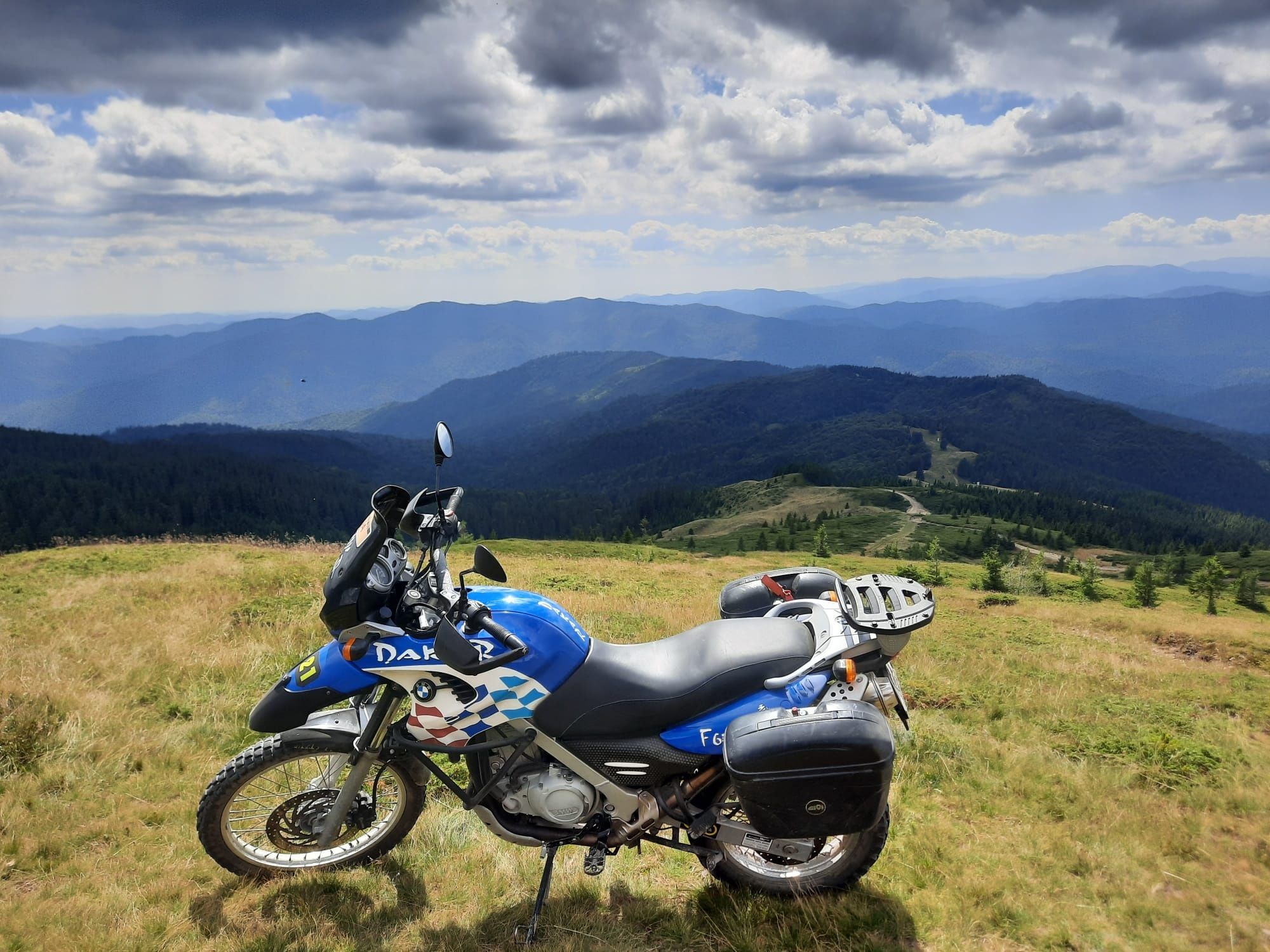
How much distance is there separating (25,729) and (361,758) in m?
4.40

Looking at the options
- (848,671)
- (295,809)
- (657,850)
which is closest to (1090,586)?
(657,850)

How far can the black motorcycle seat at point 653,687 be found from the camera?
14.2ft

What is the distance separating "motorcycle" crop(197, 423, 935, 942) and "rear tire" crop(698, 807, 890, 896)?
2 cm

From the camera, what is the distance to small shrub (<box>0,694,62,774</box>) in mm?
6293

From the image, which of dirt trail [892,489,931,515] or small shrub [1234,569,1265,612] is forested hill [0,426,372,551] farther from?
small shrub [1234,569,1265,612]

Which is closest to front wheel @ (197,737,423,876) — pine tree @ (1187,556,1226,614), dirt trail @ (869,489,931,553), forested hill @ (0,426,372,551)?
pine tree @ (1187,556,1226,614)

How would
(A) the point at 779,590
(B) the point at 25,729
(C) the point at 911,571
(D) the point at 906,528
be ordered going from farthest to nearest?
(D) the point at 906,528
(C) the point at 911,571
(B) the point at 25,729
(A) the point at 779,590

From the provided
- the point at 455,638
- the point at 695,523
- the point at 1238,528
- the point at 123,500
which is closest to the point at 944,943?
the point at 455,638

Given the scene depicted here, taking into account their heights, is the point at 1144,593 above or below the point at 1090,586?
above

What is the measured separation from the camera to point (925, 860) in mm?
5336

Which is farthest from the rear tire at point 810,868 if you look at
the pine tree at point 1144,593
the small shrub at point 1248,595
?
the small shrub at point 1248,595

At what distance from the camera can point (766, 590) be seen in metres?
5.48

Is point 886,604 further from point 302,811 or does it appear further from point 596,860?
point 302,811

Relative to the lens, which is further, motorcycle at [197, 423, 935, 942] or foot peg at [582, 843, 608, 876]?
foot peg at [582, 843, 608, 876]
